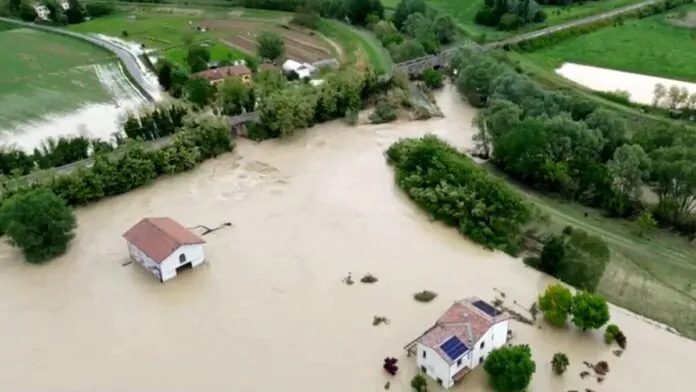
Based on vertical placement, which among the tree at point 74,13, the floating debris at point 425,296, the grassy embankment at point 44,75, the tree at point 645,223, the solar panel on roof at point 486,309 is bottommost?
the grassy embankment at point 44,75

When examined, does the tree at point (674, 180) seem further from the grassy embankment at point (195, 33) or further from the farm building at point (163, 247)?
the grassy embankment at point (195, 33)

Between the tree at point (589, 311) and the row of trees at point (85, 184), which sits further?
the row of trees at point (85, 184)

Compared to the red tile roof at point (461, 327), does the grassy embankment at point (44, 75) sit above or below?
below

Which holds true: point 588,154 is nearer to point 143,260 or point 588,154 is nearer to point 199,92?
point 143,260

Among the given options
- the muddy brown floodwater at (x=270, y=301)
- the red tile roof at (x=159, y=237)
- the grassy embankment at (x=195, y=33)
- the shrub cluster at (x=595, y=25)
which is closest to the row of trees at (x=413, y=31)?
the grassy embankment at (x=195, y=33)

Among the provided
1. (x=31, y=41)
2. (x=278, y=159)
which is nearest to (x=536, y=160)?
(x=278, y=159)

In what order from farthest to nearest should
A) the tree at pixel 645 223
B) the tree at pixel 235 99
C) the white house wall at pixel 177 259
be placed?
the tree at pixel 235 99 → the tree at pixel 645 223 → the white house wall at pixel 177 259

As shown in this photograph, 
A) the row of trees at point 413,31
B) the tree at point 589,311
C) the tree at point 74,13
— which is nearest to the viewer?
the tree at point 589,311

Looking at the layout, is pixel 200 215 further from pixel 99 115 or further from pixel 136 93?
pixel 136 93
